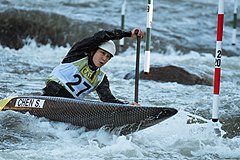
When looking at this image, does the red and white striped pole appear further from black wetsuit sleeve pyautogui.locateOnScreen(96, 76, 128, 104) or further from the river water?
black wetsuit sleeve pyautogui.locateOnScreen(96, 76, 128, 104)

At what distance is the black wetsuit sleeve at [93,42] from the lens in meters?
5.56

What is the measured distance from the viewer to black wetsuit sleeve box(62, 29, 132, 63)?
5562mm

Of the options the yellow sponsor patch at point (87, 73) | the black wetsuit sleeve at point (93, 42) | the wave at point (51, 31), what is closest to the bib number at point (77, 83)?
the yellow sponsor patch at point (87, 73)

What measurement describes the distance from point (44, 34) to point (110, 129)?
30.2ft

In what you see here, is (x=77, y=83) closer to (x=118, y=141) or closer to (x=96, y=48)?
(x=96, y=48)

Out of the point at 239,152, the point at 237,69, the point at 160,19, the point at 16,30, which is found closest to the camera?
the point at 239,152

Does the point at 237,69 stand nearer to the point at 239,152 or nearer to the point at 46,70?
the point at 46,70

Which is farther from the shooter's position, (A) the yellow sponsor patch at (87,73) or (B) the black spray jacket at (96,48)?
(A) the yellow sponsor patch at (87,73)

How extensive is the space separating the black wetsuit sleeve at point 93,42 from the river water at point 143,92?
0.69 metres

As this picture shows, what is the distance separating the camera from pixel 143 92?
8477mm

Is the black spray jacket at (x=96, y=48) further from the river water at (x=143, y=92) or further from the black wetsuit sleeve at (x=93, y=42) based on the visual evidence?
the river water at (x=143, y=92)

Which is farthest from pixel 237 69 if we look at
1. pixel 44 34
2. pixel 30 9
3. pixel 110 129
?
pixel 110 129

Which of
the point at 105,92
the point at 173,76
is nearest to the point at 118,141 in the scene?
the point at 105,92

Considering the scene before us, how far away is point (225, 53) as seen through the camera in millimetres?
14570
